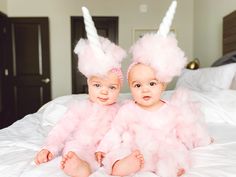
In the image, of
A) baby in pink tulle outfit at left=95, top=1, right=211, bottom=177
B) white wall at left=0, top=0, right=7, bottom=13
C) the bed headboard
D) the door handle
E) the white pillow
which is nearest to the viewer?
baby in pink tulle outfit at left=95, top=1, right=211, bottom=177

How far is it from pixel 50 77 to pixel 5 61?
0.76m

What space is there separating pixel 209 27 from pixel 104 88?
2893 mm

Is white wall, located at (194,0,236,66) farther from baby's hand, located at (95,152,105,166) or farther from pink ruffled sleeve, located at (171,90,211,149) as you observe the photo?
baby's hand, located at (95,152,105,166)

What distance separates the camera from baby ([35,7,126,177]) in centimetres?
111

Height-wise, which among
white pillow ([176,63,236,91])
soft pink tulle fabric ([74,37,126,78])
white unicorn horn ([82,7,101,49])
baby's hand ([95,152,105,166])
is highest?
white unicorn horn ([82,7,101,49])

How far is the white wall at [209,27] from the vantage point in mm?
3236

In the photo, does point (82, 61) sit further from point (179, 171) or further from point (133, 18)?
point (133, 18)

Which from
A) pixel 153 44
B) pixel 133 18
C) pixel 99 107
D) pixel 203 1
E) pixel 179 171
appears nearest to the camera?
pixel 179 171

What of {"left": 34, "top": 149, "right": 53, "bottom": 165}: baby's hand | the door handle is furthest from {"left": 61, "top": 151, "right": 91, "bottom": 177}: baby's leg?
the door handle

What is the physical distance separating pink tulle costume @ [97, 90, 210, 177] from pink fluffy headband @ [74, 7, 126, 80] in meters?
0.18

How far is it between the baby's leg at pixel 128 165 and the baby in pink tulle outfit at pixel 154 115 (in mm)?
46

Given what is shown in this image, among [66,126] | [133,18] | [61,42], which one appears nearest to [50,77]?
[61,42]

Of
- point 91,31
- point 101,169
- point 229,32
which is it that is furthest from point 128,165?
point 229,32

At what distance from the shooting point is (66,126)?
118cm
